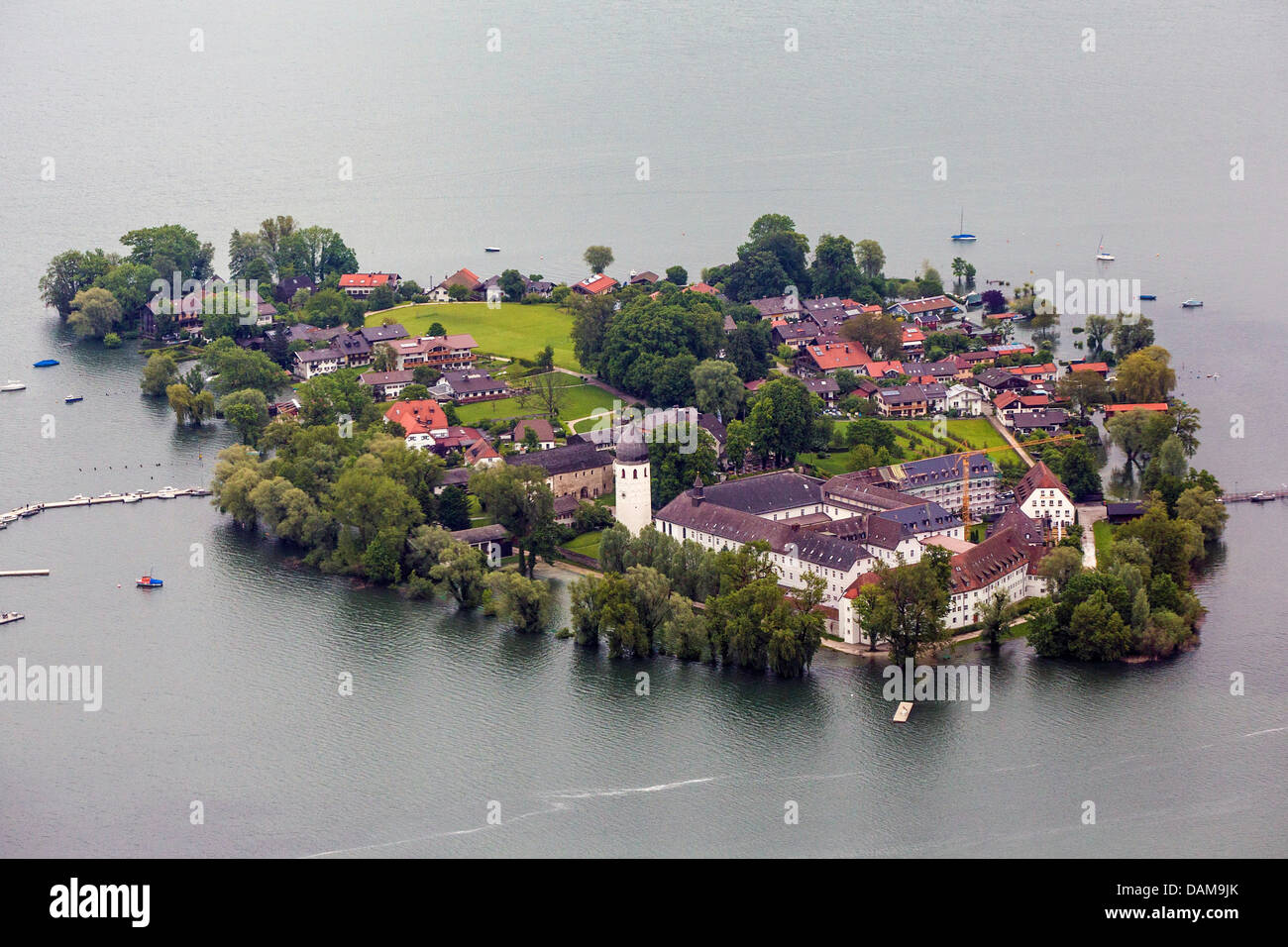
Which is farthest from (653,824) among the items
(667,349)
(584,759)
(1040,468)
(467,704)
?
(667,349)

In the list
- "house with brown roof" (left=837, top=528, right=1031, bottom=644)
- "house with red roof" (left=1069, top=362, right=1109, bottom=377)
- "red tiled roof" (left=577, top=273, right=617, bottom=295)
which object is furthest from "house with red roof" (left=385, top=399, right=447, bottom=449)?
"house with red roof" (left=1069, top=362, right=1109, bottom=377)

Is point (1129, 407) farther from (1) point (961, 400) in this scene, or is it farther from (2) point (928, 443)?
(2) point (928, 443)

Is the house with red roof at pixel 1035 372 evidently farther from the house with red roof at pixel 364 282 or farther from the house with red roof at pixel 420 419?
the house with red roof at pixel 364 282

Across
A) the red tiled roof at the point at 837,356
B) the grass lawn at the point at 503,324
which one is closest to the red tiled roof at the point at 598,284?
the grass lawn at the point at 503,324

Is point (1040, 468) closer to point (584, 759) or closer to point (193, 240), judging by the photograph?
point (584, 759)

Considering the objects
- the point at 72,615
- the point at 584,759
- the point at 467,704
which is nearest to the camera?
the point at 584,759

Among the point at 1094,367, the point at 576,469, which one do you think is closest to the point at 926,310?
the point at 1094,367
